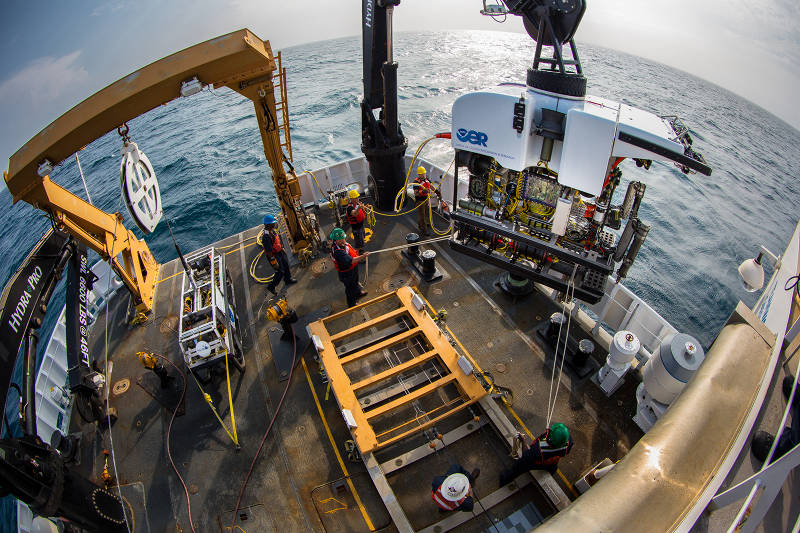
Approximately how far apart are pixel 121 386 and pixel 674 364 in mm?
11238

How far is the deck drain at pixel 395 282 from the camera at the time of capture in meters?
10.3

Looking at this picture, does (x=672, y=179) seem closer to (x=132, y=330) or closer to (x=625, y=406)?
(x=625, y=406)

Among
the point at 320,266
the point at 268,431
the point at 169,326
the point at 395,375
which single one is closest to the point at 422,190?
the point at 320,266

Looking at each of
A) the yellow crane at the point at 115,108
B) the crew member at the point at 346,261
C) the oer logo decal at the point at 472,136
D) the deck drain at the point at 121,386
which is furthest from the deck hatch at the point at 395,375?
the yellow crane at the point at 115,108

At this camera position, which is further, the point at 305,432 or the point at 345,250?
the point at 345,250

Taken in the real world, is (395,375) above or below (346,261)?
below

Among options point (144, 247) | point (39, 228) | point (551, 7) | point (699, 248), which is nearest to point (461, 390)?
point (551, 7)

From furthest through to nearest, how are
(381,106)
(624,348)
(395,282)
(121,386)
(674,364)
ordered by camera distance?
1. (381,106)
2. (395,282)
3. (121,386)
4. (624,348)
5. (674,364)

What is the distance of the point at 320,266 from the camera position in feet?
37.0

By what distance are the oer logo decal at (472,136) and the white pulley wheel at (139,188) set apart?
6.70m

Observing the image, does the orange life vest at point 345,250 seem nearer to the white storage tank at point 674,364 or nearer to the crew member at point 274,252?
the crew member at point 274,252

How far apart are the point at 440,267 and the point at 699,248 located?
13.8m

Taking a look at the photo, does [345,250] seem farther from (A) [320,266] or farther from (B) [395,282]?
(A) [320,266]

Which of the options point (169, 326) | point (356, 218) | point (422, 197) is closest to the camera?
point (169, 326)
